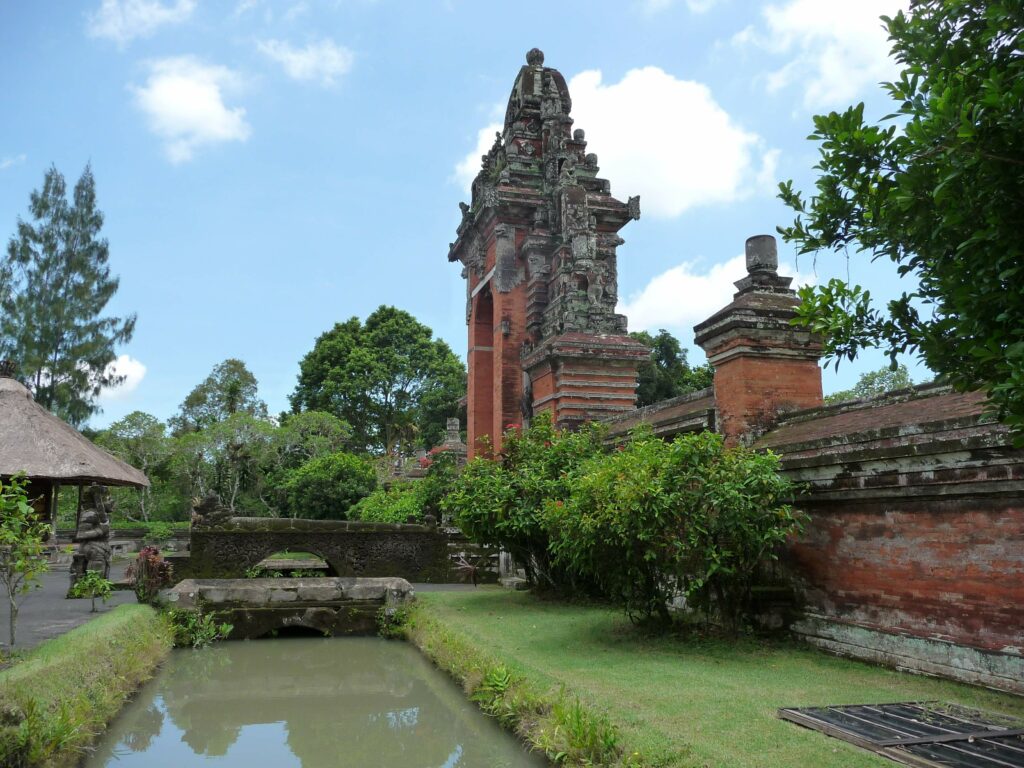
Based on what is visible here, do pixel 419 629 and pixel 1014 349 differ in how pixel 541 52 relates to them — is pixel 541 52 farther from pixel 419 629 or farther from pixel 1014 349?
pixel 1014 349

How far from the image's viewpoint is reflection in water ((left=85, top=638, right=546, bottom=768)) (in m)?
6.72

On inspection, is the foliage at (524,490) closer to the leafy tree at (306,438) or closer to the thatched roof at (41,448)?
the thatched roof at (41,448)

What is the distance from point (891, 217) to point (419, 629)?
9086mm

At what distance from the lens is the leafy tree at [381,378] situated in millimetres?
43562

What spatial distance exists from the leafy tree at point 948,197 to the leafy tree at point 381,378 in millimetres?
39089

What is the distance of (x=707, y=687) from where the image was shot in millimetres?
6324

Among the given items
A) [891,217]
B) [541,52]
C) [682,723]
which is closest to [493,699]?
[682,723]

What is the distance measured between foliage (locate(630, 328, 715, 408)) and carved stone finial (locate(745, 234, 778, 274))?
76.0 feet

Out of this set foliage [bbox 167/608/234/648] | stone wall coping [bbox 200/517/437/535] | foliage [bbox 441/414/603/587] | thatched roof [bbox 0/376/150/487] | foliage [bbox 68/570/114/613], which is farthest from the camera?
stone wall coping [bbox 200/517/437/535]

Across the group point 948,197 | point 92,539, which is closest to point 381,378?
point 92,539

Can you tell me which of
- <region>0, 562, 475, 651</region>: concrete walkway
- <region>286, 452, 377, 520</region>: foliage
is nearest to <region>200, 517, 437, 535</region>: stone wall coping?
<region>0, 562, 475, 651</region>: concrete walkway

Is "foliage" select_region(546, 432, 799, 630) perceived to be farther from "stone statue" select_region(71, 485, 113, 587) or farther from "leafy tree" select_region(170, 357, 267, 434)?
"leafy tree" select_region(170, 357, 267, 434)

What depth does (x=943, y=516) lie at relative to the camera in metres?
6.55

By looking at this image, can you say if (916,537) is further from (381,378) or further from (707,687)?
(381,378)
